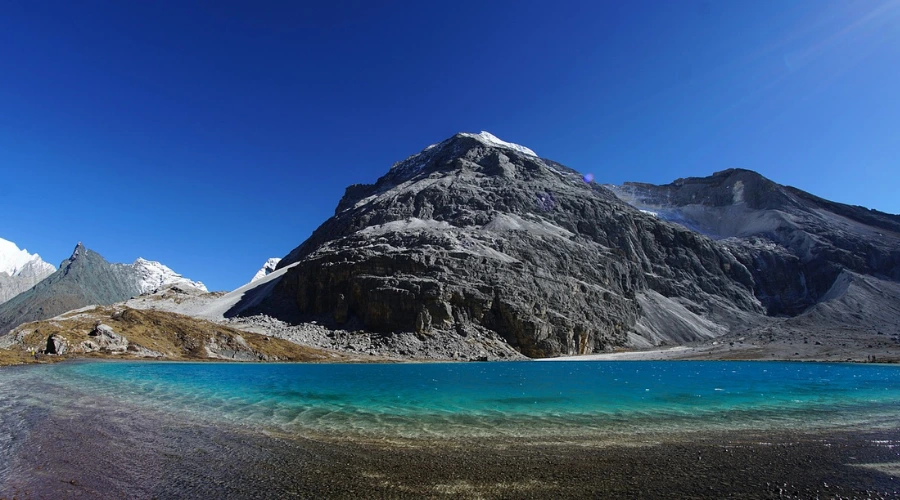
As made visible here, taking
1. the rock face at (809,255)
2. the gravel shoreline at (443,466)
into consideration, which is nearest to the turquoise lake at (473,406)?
the gravel shoreline at (443,466)

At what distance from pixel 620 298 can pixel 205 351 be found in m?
110

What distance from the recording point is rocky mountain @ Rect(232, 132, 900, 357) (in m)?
113

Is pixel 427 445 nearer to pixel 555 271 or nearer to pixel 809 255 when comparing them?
pixel 555 271

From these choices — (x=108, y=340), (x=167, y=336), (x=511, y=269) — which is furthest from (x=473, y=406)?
(x=511, y=269)

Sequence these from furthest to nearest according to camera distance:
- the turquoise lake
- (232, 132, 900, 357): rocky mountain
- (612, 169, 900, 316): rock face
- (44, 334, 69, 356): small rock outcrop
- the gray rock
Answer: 1. (612, 169, 900, 316): rock face
2. (232, 132, 900, 357): rocky mountain
3. the gray rock
4. (44, 334, 69, 356): small rock outcrop
5. the turquoise lake

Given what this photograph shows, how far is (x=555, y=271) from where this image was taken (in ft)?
448

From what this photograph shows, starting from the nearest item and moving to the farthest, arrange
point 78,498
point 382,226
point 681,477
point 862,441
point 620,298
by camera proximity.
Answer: point 78,498
point 681,477
point 862,441
point 620,298
point 382,226

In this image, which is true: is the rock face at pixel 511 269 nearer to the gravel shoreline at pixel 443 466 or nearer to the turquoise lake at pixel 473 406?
the turquoise lake at pixel 473 406

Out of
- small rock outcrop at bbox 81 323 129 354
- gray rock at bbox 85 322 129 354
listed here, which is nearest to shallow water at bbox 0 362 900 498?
small rock outcrop at bbox 81 323 129 354

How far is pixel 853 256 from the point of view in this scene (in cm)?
16250

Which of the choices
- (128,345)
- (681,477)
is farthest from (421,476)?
(128,345)

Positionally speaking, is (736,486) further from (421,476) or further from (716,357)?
(716,357)

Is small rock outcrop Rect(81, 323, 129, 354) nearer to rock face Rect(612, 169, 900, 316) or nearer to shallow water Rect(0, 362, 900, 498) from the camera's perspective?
shallow water Rect(0, 362, 900, 498)

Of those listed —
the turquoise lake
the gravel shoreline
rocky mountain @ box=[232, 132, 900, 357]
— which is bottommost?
the turquoise lake
